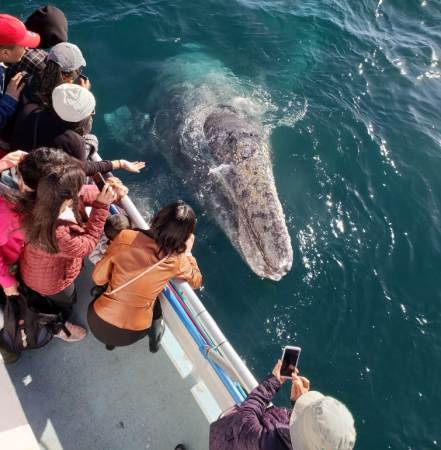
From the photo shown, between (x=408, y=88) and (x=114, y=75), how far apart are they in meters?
8.02

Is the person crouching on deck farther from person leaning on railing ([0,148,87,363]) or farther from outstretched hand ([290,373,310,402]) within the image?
outstretched hand ([290,373,310,402])

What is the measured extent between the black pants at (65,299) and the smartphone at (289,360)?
2259 mm

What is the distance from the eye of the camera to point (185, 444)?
14.4 feet

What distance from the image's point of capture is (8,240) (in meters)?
3.89

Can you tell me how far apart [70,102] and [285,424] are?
357 cm

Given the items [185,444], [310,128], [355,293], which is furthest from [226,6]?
[185,444]

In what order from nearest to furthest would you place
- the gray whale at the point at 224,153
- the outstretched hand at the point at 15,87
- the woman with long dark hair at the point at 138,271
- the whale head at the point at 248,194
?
the woman with long dark hair at the point at 138,271, the outstretched hand at the point at 15,87, the whale head at the point at 248,194, the gray whale at the point at 224,153

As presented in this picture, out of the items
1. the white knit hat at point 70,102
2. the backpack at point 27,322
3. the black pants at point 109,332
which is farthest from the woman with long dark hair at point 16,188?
the black pants at point 109,332

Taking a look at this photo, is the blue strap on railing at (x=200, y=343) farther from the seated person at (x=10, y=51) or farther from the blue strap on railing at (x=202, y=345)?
the seated person at (x=10, y=51)

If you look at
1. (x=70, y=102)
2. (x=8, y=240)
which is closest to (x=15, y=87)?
(x=70, y=102)

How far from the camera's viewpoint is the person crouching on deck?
3.55 meters

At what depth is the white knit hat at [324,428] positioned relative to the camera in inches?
109

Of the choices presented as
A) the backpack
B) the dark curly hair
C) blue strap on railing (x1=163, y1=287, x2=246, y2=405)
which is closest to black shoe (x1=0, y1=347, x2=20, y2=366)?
the backpack

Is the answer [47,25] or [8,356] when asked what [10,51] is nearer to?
[47,25]
